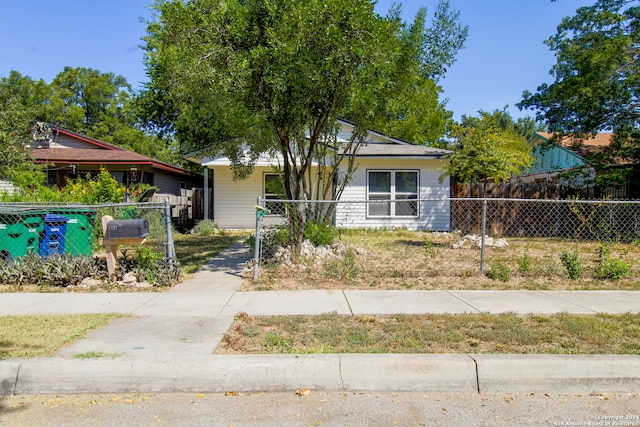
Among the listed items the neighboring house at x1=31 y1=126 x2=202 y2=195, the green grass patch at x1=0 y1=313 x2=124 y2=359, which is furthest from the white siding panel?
the green grass patch at x1=0 y1=313 x2=124 y2=359

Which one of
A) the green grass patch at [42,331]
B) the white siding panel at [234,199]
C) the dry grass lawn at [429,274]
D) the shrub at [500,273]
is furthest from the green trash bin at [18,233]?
the white siding panel at [234,199]

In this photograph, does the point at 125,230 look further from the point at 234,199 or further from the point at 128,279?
the point at 234,199

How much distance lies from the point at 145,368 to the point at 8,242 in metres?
5.81

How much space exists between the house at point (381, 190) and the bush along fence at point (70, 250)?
29.5 ft

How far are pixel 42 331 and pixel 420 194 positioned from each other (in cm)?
1491

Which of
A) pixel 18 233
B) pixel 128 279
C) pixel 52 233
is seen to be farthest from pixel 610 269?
pixel 18 233

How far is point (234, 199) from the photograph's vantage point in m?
19.0

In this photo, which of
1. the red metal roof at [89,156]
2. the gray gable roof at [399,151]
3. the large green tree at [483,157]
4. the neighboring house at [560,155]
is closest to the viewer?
the large green tree at [483,157]

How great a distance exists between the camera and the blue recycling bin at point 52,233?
9.05 metres

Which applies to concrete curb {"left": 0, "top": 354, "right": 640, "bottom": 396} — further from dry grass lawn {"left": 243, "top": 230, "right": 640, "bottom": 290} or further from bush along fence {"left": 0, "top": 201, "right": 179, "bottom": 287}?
bush along fence {"left": 0, "top": 201, "right": 179, "bottom": 287}

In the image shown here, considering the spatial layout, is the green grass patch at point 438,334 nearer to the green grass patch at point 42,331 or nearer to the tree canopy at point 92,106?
the green grass patch at point 42,331

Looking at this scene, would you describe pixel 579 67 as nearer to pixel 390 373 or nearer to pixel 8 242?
pixel 390 373

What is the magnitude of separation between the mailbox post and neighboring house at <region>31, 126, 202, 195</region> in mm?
11512

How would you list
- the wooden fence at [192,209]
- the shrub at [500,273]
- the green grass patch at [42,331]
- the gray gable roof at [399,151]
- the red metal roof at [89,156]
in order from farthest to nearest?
the wooden fence at [192,209]
the red metal roof at [89,156]
the gray gable roof at [399,151]
the shrub at [500,273]
the green grass patch at [42,331]
